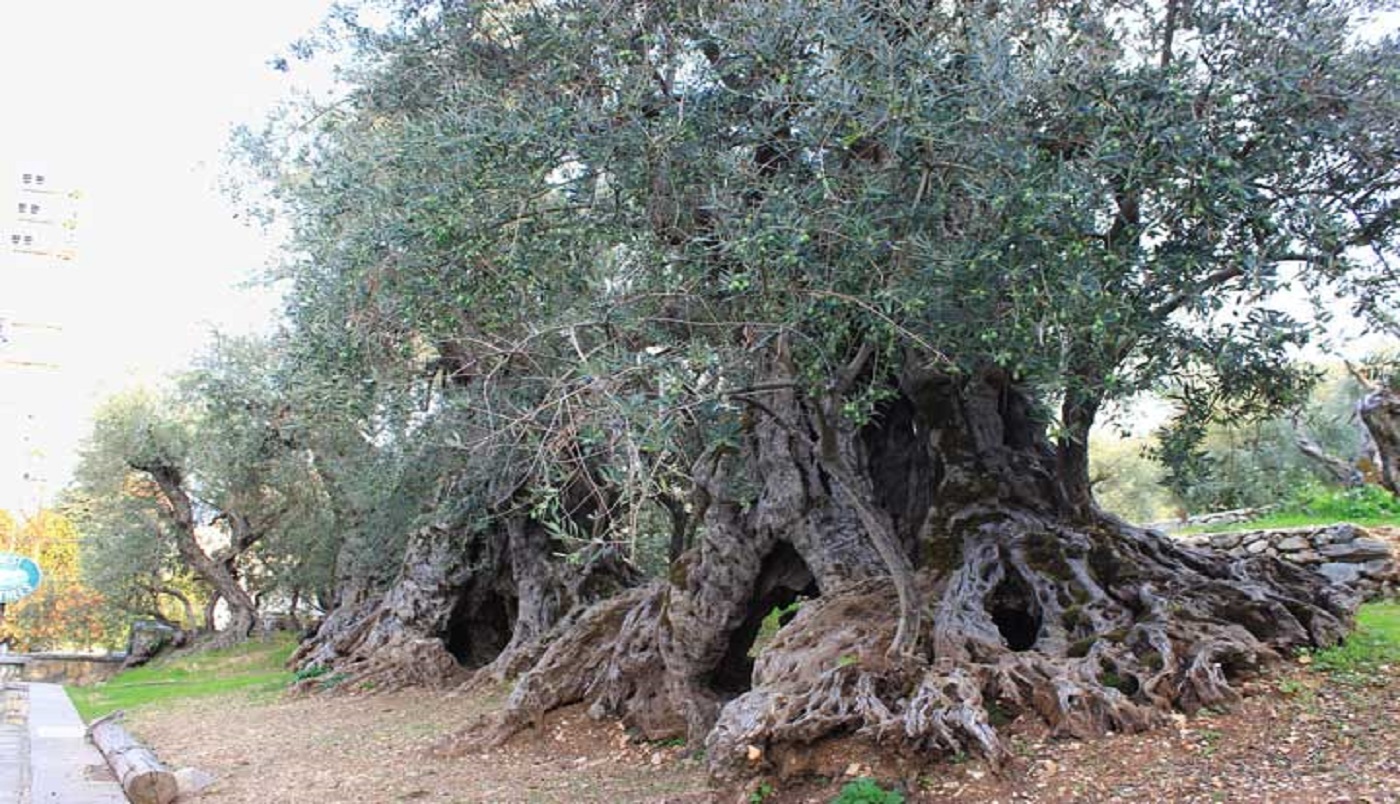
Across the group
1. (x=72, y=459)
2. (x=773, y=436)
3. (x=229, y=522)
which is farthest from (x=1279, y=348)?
(x=72, y=459)

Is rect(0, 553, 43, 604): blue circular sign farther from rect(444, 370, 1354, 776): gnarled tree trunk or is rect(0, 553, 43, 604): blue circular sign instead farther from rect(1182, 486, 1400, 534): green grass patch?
rect(1182, 486, 1400, 534): green grass patch

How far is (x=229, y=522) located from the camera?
2727 cm

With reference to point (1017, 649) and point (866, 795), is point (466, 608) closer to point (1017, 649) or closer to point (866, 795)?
point (1017, 649)

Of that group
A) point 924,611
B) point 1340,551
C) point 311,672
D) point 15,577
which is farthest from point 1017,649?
point 15,577

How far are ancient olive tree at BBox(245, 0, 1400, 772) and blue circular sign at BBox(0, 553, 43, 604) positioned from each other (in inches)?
354

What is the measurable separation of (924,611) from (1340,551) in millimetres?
6809

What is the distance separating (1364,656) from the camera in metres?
7.56

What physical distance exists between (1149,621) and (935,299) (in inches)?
126

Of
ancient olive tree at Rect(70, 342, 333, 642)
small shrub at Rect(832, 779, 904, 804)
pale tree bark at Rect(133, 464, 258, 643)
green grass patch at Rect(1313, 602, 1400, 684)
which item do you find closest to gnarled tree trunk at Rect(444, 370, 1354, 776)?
green grass patch at Rect(1313, 602, 1400, 684)

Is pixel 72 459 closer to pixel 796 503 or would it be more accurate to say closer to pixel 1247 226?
pixel 796 503

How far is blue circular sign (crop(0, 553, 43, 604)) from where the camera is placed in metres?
15.1

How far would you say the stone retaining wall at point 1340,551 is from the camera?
37.9ft

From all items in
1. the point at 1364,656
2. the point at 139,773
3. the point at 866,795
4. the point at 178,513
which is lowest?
the point at 139,773

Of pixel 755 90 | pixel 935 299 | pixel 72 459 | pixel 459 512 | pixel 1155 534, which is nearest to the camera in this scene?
pixel 935 299
